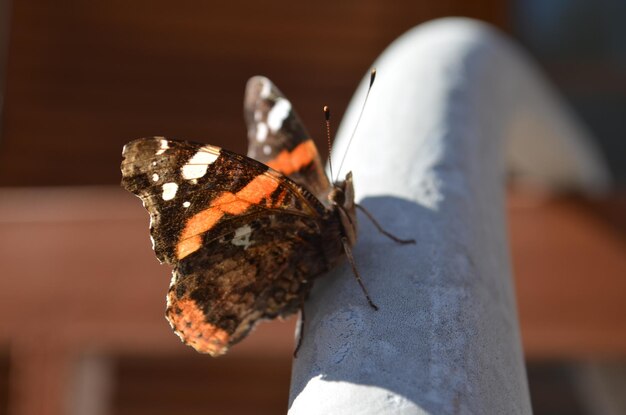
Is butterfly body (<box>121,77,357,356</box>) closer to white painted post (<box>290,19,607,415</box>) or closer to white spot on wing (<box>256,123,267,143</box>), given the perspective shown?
white painted post (<box>290,19,607,415</box>)

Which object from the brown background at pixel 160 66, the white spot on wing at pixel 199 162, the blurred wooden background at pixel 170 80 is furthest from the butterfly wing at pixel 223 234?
the brown background at pixel 160 66

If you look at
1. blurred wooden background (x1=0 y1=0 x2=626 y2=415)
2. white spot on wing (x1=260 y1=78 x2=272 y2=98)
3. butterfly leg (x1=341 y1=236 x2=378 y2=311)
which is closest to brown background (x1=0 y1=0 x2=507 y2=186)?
blurred wooden background (x1=0 y1=0 x2=626 y2=415)

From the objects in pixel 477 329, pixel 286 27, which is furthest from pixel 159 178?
pixel 286 27

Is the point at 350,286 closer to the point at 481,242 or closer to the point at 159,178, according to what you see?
the point at 481,242

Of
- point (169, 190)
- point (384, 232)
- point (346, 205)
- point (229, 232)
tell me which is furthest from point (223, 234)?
point (384, 232)

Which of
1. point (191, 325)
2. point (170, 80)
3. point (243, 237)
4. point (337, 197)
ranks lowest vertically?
point (170, 80)

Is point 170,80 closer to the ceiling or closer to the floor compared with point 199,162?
closer to the floor

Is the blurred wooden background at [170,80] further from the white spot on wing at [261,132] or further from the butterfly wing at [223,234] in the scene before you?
the butterfly wing at [223,234]

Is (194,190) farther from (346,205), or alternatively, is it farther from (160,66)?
(160,66)
